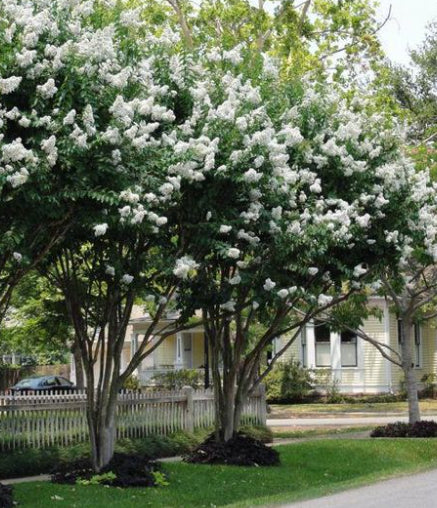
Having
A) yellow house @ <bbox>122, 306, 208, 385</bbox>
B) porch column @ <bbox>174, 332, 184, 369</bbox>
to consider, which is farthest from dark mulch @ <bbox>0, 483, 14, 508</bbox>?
porch column @ <bbox>174, 332, 184, 369</bbox>

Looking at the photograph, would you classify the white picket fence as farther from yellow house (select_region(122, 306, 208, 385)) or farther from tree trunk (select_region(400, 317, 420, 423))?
yellow house (select_region(122, 306, 208, 385))

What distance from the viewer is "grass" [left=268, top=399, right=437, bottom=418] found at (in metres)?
32.0

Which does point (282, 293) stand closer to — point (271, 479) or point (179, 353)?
point (271, 479)

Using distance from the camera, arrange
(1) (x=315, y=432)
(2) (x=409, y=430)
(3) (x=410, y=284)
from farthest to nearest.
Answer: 1. (1) (x=315, y=432)
2. (3) (x=410, y=284)
3. (2) (x=409, y=430)

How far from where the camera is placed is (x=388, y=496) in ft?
38.6

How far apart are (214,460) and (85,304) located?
127 inches

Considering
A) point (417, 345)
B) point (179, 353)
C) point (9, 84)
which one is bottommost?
point (179, 353)

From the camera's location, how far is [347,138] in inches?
535

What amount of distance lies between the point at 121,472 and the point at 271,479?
93.5 inches

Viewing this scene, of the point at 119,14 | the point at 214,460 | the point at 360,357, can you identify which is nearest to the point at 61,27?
the point at 119,14

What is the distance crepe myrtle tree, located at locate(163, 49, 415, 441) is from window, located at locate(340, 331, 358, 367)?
24.5 meters

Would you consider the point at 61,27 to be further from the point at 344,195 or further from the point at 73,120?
the point at 344,195

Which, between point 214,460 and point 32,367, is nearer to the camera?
point 214,460

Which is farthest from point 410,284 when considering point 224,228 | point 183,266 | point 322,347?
point 322,347
